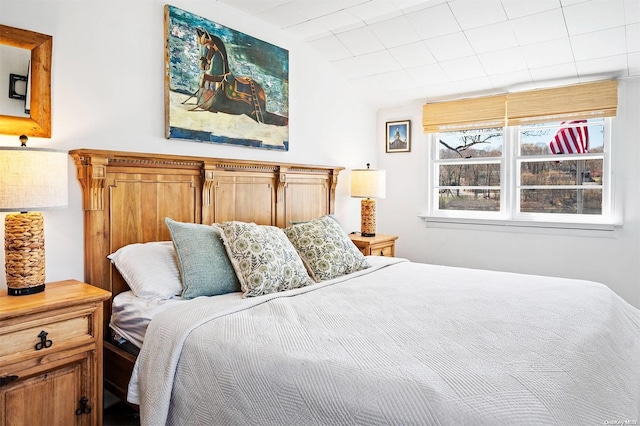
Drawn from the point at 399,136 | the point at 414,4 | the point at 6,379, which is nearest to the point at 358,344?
A: the point at 6,379

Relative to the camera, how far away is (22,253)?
1.83 metres

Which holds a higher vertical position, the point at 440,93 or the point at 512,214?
the point at 440,93

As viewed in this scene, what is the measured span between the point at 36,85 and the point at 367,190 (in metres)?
2.66

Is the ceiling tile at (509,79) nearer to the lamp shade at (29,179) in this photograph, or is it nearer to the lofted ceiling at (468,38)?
the lofted ceiling at (468,38)

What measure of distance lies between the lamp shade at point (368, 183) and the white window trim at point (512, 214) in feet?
2.27

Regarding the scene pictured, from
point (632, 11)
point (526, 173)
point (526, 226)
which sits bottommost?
point (526, 226)

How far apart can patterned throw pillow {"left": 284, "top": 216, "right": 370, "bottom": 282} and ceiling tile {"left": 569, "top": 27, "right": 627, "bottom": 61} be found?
7.18ft

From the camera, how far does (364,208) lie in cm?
406

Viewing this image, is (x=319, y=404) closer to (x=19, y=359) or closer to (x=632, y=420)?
(x=632, y=420)

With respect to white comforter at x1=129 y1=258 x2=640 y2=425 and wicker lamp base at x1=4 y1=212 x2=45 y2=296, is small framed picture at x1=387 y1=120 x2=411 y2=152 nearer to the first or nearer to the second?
white comforter at x1=129 y1=258 x2=640 y2=425

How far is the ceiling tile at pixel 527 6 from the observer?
273 cm

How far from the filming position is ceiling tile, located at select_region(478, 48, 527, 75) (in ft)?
10.9

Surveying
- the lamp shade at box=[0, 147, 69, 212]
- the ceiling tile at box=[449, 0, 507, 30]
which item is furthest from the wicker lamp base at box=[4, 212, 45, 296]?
the ceiling tile at box=[449, 0, 507, 30]

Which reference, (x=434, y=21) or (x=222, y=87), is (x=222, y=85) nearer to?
(x=222, y=87)
